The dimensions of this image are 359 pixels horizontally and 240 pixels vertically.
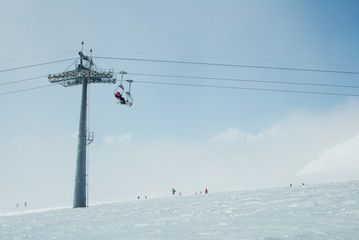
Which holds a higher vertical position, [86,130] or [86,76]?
[86,76]

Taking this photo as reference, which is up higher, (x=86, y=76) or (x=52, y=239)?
(x=86, y=76)

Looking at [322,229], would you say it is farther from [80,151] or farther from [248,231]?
Result: [80,151]

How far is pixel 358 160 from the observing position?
14412cm

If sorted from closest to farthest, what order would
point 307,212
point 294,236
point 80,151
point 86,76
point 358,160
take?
1. point 294,236
2. point 307,212
3. point 80,151
4. point 86,76
5. point 358,160

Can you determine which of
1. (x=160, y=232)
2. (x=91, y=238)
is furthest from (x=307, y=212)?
(x=91, y=238)

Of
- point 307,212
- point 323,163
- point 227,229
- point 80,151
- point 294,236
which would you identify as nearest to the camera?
point 294,236

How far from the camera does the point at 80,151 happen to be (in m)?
31.0

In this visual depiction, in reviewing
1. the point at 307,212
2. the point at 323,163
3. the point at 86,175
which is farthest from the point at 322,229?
the point at 323,163

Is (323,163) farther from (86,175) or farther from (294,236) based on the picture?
(294,236)

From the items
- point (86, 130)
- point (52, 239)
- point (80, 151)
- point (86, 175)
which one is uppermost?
point (86, 130)

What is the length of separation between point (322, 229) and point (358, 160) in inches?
6432

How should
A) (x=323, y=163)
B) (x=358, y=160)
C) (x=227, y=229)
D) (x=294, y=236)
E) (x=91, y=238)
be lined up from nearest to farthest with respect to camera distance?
1. (x=294, y=236)
2. (x=227, y=229)
3. (x=91, y=238)
4. (x=358, y=160)
5. (x=323, y=163)

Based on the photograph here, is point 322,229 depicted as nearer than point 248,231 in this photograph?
Yes

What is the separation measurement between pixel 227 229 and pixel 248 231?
720 mm
